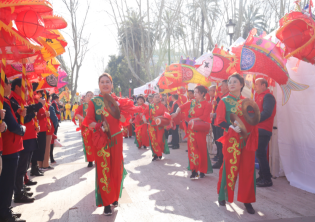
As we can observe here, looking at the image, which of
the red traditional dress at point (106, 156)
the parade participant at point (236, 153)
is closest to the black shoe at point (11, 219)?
the red traditional dress at point (106, 156)

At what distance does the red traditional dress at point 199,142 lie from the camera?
5105 mm

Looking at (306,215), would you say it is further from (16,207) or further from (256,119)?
(16,207)

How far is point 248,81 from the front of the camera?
6215 mm

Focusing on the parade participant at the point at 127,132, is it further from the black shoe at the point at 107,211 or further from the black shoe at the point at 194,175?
the black shoe at the point at 107,211

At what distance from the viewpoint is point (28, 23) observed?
2568 mm

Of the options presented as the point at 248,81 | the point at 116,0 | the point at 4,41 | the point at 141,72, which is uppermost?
the point at 116,0

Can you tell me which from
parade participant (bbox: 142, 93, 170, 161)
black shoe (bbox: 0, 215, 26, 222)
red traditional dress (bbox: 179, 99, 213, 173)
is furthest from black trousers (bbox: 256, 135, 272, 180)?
black shoe (bbox: 0, 215, 26, 222)

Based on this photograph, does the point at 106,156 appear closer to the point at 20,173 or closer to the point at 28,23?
the point at 20,173

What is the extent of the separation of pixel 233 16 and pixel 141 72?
21214mm

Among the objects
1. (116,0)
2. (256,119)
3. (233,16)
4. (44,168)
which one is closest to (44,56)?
(256,119)

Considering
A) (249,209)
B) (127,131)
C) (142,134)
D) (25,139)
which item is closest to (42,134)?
(25,139)

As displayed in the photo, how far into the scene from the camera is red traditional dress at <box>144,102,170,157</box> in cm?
709

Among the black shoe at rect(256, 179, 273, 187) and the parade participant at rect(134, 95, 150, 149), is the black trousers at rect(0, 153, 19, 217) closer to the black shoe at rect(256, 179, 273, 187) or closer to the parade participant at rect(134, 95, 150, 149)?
the black shoe at rect(256, 179, 273, 187)

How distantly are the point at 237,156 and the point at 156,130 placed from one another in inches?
151
